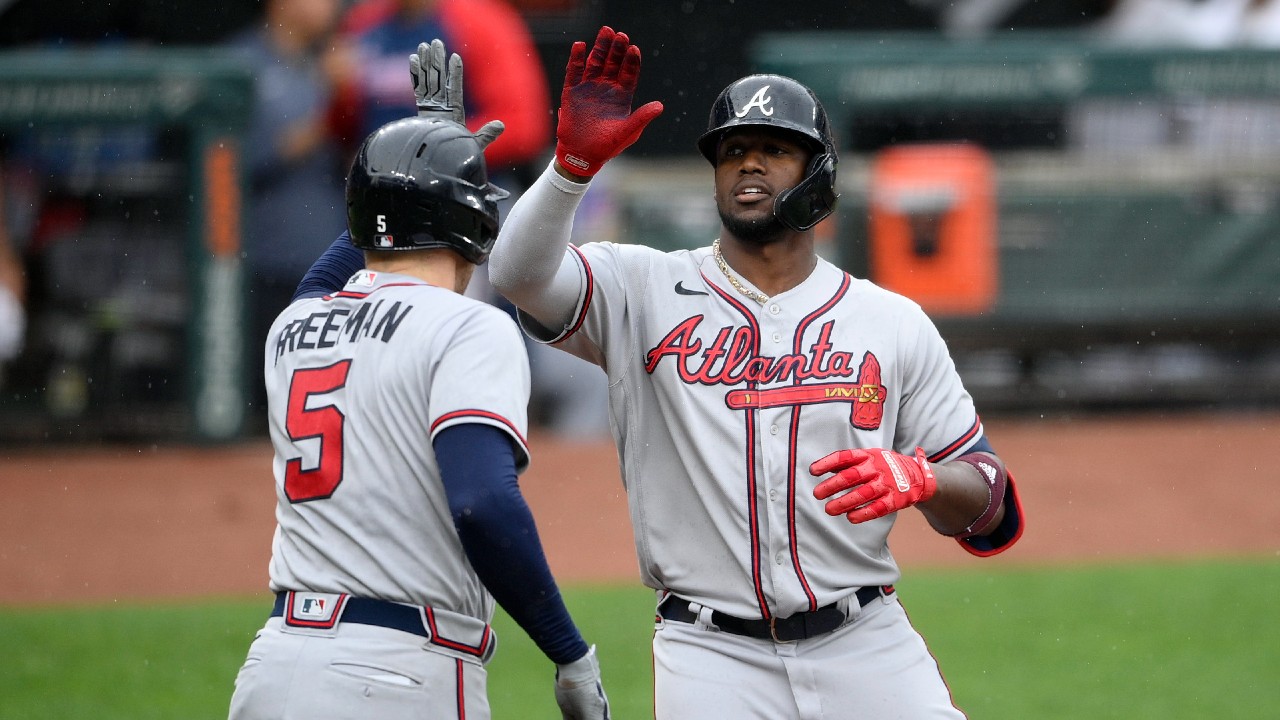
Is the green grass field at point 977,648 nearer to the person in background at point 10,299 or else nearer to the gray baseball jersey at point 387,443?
the person in background at point 10,299

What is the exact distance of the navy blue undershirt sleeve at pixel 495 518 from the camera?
7.93 ft

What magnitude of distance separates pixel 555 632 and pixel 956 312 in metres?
7.30

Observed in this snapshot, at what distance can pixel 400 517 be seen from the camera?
2541 mm

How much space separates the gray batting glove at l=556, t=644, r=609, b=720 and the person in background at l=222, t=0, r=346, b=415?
666 cm

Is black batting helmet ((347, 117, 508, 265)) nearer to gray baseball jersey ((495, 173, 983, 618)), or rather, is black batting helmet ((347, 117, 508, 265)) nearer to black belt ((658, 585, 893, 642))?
gray baseball jersey ((495, 173, 983, 618))

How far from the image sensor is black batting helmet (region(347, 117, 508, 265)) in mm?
2713

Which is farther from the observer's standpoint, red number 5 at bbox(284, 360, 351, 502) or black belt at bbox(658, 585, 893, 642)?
black belt at bbox(658, 585, 893, 642)

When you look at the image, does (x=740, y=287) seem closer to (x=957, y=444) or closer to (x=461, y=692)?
(x=957, y=444)

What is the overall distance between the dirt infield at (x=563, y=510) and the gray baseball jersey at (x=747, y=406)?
14.2ft

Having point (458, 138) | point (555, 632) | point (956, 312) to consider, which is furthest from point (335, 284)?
point (956, 312)

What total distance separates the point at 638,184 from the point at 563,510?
2.39 metres

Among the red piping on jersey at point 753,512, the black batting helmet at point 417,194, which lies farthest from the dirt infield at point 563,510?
the black batting helmet at point 417,194

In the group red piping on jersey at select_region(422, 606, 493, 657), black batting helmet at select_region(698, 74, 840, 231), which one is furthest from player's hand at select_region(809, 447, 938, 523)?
red piping on jersey at select_region(422, 606, 493, 657)

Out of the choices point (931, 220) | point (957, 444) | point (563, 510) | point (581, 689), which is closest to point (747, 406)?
point (957, 444)
